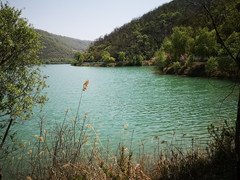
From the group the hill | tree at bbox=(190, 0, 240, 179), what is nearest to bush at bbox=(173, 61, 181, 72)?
tree at bbox=(190, 0, 240, 179)

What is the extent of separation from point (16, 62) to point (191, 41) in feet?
137

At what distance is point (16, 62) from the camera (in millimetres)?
6117

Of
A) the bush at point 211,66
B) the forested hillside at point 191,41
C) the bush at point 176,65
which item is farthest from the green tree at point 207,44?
the bush at point 211,66

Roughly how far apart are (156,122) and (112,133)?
10.3 feet

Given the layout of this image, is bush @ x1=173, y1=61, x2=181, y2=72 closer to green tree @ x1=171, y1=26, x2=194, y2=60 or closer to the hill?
green tree @ x1=171, y1=26, x2=194, y2=60

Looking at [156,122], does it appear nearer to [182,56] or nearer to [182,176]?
[182,176]

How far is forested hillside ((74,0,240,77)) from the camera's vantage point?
14.0 feet

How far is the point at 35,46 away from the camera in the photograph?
645 centimetres

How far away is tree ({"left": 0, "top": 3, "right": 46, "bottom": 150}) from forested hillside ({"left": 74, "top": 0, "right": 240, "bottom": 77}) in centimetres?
520

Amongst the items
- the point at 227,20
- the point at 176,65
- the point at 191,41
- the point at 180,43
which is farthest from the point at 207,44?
the point at 227,20

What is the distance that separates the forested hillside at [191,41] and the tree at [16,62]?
520cm

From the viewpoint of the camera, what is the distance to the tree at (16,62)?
5.61m

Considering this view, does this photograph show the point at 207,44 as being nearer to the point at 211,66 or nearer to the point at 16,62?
the point at 211,66

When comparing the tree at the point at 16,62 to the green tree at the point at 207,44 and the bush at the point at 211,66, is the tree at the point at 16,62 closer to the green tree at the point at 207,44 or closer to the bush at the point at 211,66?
the bush at the point at 211,66
